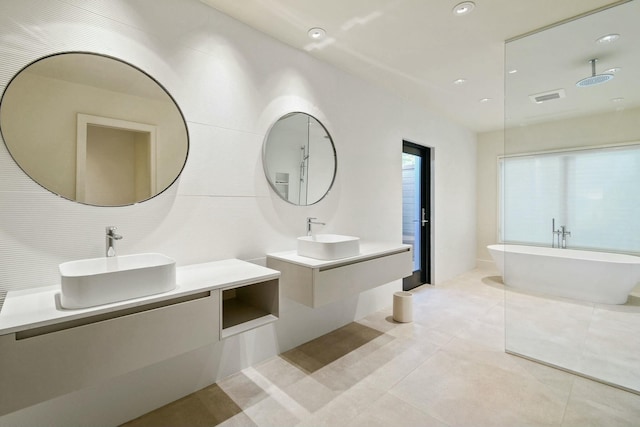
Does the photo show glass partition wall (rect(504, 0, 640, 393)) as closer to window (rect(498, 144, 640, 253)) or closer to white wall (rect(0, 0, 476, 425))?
window (rect(498, 144, 640, 253))

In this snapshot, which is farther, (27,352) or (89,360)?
(89,360)

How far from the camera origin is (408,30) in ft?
7.46

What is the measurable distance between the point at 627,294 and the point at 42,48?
4.57 metres

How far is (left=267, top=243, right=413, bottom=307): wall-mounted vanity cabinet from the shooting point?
201cm

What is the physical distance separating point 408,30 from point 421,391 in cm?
266

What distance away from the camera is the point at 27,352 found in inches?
41.1

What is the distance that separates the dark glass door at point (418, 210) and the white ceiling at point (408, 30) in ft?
4.05

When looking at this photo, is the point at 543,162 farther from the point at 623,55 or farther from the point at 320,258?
the point at 320,258

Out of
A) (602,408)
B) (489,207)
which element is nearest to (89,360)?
(602,408)

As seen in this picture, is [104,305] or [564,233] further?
[564,233]

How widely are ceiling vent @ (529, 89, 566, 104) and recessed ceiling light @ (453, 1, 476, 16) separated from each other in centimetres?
135

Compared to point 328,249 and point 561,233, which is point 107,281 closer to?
point 328,249

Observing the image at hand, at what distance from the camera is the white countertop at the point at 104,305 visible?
3.56ft

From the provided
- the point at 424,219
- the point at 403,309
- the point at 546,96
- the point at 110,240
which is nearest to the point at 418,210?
the point at 424,219
